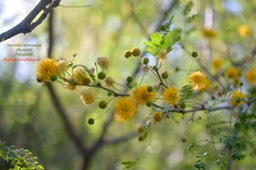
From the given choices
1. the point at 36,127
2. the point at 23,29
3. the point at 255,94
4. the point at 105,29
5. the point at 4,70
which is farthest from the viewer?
the point at 105,29

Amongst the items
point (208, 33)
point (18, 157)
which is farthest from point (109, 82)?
point (208, 33)

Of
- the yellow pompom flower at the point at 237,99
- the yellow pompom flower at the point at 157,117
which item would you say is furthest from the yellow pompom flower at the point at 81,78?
the yellow pompom flower at the point at 237,99

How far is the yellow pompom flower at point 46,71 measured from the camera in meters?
2.52

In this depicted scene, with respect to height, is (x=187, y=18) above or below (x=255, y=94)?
above

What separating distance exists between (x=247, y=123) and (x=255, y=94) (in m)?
0.23

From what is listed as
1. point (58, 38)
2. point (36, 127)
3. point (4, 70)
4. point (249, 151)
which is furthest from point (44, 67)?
point (58, 38)

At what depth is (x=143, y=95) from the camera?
258 cm

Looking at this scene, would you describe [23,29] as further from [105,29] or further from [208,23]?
[105,29]

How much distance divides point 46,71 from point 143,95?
1.79 ft

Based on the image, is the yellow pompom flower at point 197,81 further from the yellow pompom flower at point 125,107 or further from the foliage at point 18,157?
the foliage at point 18,157

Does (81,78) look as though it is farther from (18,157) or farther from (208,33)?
(208,33)

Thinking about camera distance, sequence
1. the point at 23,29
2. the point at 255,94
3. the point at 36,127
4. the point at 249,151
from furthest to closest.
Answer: the point at 36,127
the point at 249,151
the point at 255,94
the point at 23,29

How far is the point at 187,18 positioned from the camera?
10.9ft

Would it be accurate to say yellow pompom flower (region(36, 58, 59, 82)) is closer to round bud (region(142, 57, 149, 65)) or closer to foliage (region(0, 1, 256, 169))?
foliage (region(0, 1, 256, 169))
